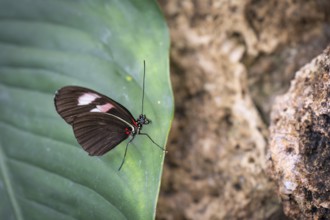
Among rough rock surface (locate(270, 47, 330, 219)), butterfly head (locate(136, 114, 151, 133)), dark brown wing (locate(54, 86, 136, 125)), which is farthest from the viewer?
butterfly head (locate(136, 114, 151, 133))

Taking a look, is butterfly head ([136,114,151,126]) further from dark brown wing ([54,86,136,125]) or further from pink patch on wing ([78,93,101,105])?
pink patch on wing ([78,93,101,105])

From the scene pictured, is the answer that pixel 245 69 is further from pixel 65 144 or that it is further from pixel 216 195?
pixel 65 144

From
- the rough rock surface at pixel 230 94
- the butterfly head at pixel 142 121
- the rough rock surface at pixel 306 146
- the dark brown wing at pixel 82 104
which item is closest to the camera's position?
the rough rock surface at pixel 306 146

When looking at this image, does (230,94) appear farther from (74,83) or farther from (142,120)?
(74,83)

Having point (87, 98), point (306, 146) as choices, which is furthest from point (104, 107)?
point (306, 146)

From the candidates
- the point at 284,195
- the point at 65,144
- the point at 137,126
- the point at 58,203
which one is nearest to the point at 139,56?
the point at 137,126

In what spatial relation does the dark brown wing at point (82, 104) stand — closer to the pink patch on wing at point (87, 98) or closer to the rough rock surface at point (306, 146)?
the pink patch on wing at point (87, 98)

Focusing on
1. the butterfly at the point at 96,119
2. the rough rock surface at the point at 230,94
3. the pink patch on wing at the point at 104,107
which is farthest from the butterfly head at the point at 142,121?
the rough rock surface at the point at 230,94

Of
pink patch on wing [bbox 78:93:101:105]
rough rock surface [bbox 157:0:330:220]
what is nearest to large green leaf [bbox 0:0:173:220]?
pink patch on wing [bbox 78:93:101:105]
